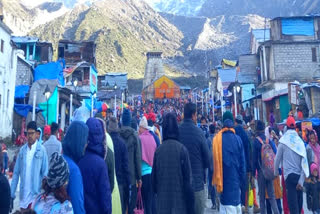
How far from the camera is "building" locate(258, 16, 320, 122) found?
78.7ft

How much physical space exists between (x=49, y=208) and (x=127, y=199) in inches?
106

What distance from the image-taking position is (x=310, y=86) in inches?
694

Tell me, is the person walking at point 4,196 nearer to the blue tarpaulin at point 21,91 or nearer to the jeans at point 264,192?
the jeans at point 264,192

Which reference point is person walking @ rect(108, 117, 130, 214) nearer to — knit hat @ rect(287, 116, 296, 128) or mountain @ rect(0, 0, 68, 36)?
knit hat @ rect(287, 116, 296, 128)

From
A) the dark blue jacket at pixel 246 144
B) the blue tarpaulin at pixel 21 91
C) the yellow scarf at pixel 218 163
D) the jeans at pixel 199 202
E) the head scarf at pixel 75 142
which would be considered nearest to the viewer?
the head scarf at pixel 75 142

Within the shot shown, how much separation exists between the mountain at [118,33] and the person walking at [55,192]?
7745 cm

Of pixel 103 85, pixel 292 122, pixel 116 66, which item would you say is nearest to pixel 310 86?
pixel 292 122

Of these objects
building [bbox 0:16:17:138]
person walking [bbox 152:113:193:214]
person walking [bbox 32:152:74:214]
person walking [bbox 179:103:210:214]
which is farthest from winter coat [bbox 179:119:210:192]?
building [bbox 0:16:17:138]

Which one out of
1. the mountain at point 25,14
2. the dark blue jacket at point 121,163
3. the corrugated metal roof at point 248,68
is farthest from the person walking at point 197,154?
the mountain at point 25,14

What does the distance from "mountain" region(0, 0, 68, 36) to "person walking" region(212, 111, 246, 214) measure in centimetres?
9275

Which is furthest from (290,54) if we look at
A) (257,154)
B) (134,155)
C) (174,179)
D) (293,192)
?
(174,179)

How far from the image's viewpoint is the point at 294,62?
79.0ft

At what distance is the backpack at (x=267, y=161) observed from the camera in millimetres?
6281

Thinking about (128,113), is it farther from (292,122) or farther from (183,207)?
(292,122)
